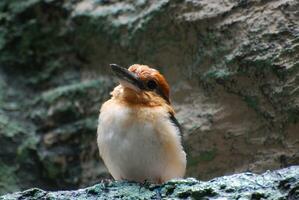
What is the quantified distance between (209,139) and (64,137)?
4.01ft

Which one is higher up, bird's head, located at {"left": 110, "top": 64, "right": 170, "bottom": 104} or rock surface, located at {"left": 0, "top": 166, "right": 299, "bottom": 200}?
bird's head, located at {"left": 110, "top": 64, "right": 170, "bottom": 104}

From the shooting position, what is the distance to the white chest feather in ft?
12.2

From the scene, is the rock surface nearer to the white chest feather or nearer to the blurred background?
the white chest feather

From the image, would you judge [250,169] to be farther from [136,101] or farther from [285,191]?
[285,191]

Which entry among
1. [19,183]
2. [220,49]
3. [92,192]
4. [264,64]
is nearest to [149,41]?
[220,49]

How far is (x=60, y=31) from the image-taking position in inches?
224

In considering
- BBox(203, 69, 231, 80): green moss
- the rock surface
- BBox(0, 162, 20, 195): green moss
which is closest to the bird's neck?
the rock surface

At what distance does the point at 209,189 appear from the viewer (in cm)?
318

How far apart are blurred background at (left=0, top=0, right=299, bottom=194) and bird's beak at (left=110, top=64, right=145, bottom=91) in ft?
3.20

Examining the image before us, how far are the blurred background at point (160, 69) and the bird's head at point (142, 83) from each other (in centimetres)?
80

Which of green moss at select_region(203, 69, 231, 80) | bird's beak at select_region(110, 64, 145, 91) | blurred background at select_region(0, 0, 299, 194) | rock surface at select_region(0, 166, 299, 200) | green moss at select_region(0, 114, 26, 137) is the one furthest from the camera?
green moss at select_region(0, 114, 26, 137)

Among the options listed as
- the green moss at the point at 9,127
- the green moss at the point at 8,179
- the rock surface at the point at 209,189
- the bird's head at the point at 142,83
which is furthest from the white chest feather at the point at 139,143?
the green moss at the point at 9,127

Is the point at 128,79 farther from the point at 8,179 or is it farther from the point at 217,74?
the point at 8,179

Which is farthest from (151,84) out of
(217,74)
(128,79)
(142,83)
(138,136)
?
(217,74)
